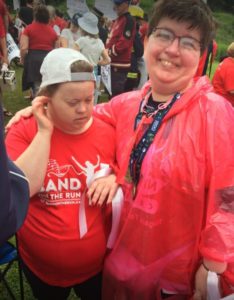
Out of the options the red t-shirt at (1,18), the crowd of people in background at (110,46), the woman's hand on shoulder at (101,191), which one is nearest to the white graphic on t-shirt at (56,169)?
the woman's hand on shoulder at (101,191)

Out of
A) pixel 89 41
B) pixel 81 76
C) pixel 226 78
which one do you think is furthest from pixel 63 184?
pixel 89 41

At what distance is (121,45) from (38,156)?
16.0ft

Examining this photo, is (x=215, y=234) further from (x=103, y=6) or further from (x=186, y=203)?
(x=103, y=6)

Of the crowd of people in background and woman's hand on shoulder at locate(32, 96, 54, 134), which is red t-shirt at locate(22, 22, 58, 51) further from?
woman's hand on shoulder at locate(32, 96, 54, 134)

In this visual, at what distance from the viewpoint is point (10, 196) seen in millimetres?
870

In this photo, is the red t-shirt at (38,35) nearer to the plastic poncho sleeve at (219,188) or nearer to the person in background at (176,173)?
the person in background at (176,173)

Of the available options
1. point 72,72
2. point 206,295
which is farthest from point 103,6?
point 206,295

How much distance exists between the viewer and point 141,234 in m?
1.51

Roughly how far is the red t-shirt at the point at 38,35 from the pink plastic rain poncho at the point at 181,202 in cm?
508

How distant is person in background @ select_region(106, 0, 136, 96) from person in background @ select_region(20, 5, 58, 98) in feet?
3.53

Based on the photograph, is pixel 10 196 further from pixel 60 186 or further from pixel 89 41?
pixel 89 41

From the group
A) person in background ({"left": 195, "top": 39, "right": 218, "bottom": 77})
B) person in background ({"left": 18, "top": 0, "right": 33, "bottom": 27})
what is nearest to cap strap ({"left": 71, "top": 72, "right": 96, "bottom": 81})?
person in background ({"left": 195, "top": 39, "right": 218, "bottom": 77})

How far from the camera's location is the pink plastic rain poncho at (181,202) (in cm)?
138

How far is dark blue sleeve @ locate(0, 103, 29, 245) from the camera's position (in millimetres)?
819
